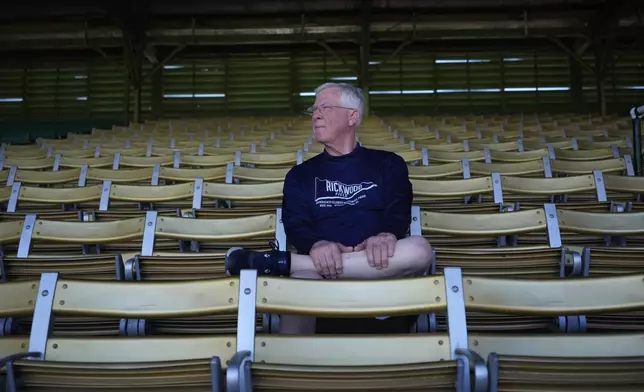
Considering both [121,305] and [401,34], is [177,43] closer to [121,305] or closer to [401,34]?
[401,34]

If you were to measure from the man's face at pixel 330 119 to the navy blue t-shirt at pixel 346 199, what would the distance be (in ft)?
0.39

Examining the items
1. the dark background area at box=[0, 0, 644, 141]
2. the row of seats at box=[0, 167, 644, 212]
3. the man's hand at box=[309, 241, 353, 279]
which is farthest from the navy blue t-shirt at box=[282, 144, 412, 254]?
the dark background area at box=[0, 0, 644, 141]

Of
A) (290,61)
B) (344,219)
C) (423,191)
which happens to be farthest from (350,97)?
(290,61)

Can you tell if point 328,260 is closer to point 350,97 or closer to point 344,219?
Answer: point 344,219

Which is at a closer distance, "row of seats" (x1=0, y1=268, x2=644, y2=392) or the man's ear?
"row of seats" (x1=0, y1=268, x2=644, y2=392)

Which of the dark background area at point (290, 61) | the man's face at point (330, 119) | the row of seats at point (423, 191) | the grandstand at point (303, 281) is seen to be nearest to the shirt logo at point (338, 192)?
the man's face at point (330, 119)

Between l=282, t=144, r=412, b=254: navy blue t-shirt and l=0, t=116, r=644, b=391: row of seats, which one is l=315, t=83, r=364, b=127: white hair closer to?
l=282, t=144, r=412, b=254: navy blue t-shirt

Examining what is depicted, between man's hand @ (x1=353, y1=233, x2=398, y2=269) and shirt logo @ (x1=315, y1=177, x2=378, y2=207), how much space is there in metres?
0.37

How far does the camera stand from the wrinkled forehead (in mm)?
2590

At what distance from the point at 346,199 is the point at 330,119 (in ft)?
1.36

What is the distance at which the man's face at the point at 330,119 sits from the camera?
8.40 ft

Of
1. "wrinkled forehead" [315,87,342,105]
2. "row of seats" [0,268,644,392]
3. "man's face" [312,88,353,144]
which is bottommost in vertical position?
"row of seats" [0,268,644,392]

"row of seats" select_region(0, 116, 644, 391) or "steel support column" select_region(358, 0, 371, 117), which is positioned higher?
"steel support column" select_region(358, 0, 371, 117)

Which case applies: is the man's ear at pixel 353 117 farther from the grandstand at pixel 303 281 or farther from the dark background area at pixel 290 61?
the dark background area at pixel 290 61
